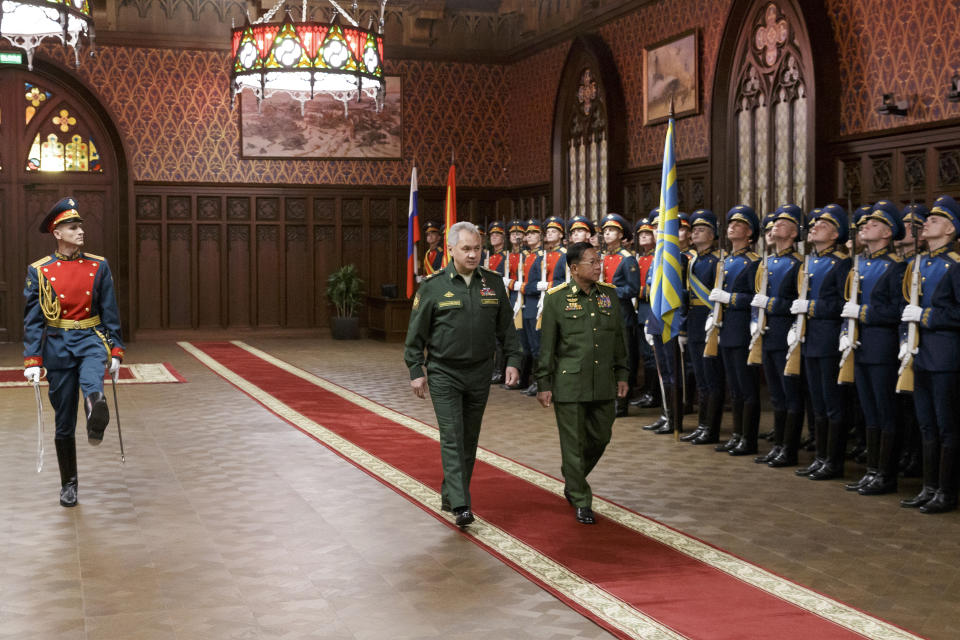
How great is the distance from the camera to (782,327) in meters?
7.62

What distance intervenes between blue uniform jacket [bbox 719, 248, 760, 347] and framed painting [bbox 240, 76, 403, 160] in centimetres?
1189

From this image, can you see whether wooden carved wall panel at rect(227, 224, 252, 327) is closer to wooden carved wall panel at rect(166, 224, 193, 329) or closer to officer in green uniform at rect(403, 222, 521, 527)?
wooden carved wall panel at rect(166, 224, 193, 329)

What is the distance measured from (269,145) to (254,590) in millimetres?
15097

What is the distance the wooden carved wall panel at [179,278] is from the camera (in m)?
18.8

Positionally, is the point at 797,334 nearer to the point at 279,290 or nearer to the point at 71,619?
the point at 71,619

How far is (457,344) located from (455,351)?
0.13 ft

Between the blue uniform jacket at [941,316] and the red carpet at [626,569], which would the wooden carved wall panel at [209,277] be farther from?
the blue uniform jacket at [941,316]

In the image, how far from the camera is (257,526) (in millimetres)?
5883

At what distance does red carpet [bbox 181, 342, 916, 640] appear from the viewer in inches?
168

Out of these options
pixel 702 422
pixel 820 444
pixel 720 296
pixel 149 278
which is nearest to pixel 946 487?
pixel 820 444

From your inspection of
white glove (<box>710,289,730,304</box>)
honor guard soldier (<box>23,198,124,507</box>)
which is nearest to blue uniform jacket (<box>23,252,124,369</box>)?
honor guard soldier (<box>23,198,124,507</box>)

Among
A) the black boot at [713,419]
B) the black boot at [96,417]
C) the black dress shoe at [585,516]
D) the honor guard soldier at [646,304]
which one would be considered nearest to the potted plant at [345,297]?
the honor guard soldier at [646,304]

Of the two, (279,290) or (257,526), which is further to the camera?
(279,290)

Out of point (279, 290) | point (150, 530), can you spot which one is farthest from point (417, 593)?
point (279, 290)
